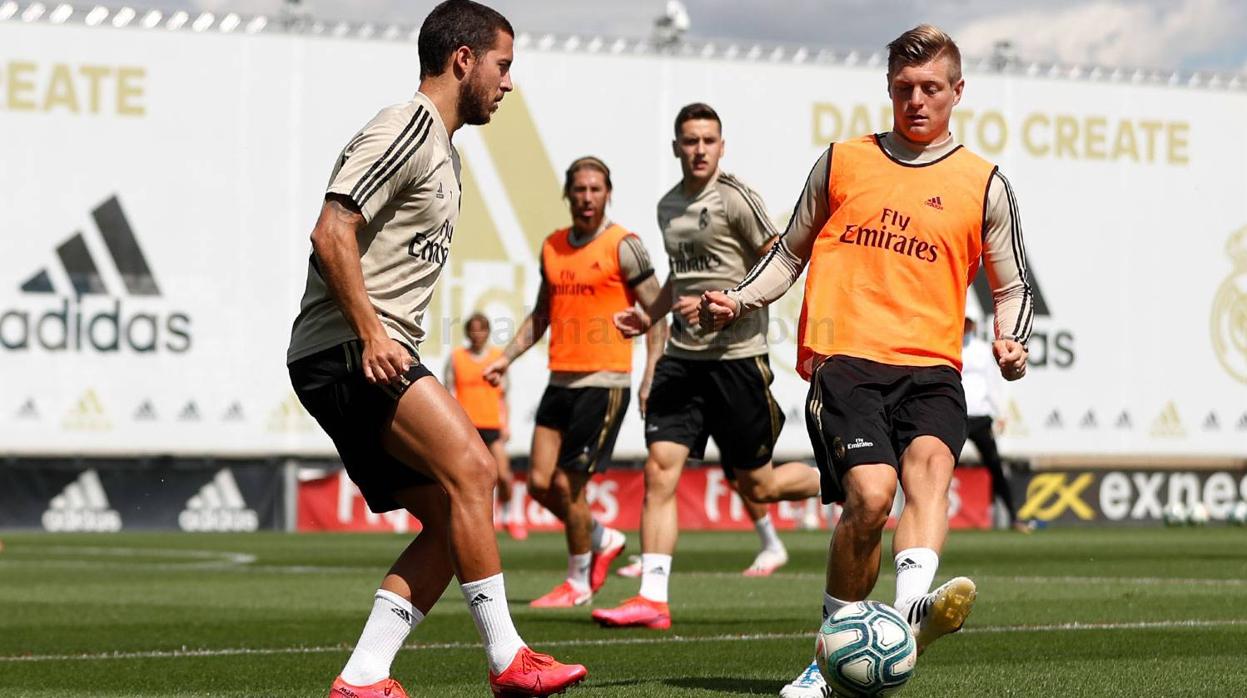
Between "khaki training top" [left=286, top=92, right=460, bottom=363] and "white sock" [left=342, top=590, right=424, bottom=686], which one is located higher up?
"khaki training top" [left=286, top=92, right=460, bottom=363]

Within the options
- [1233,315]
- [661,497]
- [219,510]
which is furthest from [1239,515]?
[661,497]

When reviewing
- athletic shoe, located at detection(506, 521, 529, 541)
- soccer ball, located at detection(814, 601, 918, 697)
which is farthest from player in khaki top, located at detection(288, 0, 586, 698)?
athletic shoe, located at detection(506, 521, 529, 541)

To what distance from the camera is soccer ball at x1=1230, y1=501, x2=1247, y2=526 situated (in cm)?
2614

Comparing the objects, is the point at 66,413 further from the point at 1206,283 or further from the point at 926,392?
the point at 926,392

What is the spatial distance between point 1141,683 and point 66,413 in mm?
18717

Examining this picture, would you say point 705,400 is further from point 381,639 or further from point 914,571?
point 381,639

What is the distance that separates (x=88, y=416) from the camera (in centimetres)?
2361

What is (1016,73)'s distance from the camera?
1117 inches

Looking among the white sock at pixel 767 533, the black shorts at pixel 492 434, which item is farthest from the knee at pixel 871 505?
the black shorts at pixel 492 434

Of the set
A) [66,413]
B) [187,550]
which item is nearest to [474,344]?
[187,550]

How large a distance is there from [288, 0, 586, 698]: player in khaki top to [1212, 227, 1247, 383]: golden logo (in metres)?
25.3

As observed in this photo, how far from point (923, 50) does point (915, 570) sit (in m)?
1.66

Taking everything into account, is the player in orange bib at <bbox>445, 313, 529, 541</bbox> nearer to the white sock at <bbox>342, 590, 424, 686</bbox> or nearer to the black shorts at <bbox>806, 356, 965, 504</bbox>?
the black shorts at <bbox>806, 356, 965, 504</bbox>

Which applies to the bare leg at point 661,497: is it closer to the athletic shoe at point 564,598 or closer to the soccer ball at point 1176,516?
the athletic shoe at point 564,598
